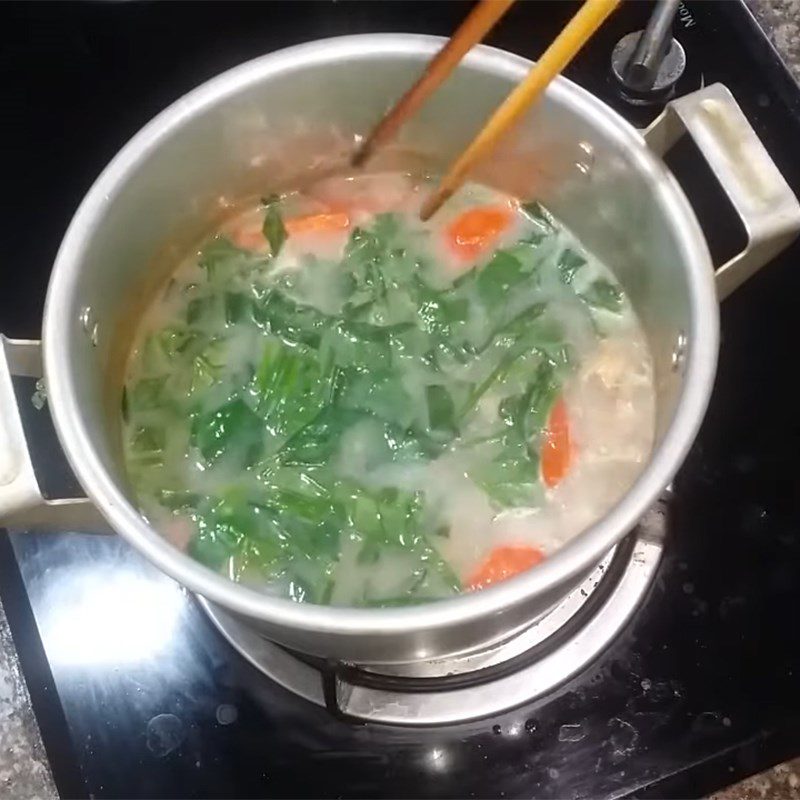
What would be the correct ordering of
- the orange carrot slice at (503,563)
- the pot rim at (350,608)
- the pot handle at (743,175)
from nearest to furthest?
the pot rim at (350,608) → the pot handle at (743,175) → the orange carrot slice at (503,563)

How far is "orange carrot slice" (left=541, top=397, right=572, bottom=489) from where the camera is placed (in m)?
→ 0.94

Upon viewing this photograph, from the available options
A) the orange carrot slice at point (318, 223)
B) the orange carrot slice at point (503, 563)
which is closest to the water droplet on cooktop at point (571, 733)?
the orange carrot slice at point (503, 563)

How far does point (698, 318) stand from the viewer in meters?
0.77

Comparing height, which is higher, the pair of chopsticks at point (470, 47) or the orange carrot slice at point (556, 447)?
the pair of chopsticks at point (470, 47)

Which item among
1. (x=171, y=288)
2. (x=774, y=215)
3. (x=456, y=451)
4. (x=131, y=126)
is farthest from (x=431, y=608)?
(x=131, y=126)

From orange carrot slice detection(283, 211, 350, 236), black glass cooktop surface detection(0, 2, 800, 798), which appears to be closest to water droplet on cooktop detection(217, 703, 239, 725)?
black glass cooktop surface detection(0, 2, 800, 798)

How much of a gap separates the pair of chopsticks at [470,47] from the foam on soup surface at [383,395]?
0.15 metres

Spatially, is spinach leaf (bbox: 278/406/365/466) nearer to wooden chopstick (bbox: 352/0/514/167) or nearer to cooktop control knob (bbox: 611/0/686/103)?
wooden chopstick (bbox: 352/0/514/167)

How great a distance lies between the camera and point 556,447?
947 mm

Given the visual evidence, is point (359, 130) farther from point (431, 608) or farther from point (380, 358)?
point (431, 608)

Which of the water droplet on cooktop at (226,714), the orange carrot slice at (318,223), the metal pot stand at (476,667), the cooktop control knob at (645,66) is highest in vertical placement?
the cooktop control knob at (645,66)

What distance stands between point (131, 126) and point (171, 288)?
0.20 meters

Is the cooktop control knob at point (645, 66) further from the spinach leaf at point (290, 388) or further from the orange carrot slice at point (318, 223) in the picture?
the spinach leaf at point (290, 388)

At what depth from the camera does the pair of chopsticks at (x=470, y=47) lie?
0.71m
